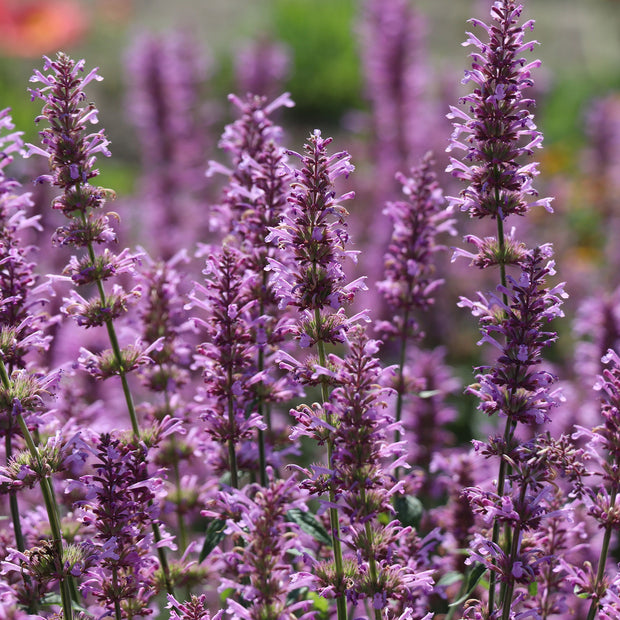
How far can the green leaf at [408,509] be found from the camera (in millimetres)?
3422

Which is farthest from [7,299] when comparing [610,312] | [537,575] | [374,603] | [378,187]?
[378,187]

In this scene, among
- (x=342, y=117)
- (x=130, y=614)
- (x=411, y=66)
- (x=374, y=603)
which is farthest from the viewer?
(x=342, y=117)

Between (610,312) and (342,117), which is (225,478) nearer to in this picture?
(610,312)

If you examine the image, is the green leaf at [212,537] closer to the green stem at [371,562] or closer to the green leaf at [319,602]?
the green leaf at [319,602]

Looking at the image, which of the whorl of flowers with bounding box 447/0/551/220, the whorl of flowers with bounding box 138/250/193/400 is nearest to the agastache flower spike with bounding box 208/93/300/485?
the whorl of flowers with bounding box 138/250/193/400

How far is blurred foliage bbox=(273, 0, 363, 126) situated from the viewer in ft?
54.5

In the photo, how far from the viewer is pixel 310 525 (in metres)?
3.10

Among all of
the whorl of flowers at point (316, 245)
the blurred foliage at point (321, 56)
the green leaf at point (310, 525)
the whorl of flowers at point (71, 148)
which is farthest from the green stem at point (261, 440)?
the blurred foliage at point (321, 56)

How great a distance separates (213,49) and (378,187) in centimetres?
1078

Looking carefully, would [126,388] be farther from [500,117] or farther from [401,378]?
[500,117]

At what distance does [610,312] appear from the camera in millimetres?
4699

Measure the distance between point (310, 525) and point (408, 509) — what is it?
0.54 m

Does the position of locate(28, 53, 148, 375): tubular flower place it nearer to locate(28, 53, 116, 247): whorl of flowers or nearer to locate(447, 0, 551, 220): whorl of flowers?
locate(28, 53, 116, 247): whorl of flowers

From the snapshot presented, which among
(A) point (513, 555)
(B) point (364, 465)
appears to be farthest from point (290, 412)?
(A) point (513, 555)
